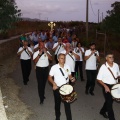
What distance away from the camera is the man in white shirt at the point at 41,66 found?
9.88 m

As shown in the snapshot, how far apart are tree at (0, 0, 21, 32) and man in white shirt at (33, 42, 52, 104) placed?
4.54 meters

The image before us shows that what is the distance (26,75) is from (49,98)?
9.36ft

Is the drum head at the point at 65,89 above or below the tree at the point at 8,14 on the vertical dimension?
below

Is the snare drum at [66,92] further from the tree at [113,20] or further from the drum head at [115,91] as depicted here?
the tree at [113,20]

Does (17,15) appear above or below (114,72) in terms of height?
above

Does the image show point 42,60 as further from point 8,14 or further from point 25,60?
point 8,14

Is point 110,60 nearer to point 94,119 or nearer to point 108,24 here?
point 94,119

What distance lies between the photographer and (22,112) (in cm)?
899

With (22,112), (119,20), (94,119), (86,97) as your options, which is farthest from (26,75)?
(119,20)

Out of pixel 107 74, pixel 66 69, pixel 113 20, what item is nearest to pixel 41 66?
pixel 66 69

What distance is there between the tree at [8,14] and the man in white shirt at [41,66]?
4539 mm

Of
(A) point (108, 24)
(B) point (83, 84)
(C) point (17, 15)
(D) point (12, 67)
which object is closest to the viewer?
(B) point (83, 84)

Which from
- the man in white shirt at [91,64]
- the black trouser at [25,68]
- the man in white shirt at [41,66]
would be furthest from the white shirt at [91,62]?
the black trouser at [25,68]

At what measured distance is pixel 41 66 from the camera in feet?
33.1
